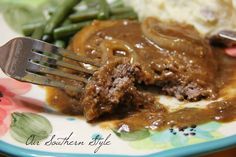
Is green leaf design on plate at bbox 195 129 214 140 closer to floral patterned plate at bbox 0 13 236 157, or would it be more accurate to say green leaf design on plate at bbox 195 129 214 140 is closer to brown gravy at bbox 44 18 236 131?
floral patterned plate at bbox 0 13 236 157

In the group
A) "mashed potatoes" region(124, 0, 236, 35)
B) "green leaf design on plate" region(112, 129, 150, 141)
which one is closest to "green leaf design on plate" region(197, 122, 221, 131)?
"green leaf design on plate" region(112, 129, 150, 141)

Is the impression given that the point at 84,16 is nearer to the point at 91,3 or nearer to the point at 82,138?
the point at 91,3

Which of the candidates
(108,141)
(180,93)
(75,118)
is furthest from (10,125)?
(180,93)

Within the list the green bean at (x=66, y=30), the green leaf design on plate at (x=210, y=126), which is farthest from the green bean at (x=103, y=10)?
the green leaf design on plate at (x=210, y=126)

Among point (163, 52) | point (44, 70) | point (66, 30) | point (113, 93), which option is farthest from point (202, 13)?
point (44, 70)

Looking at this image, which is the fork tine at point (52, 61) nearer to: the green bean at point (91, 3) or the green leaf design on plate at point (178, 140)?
the green leaf design on plate at point (178, 140)

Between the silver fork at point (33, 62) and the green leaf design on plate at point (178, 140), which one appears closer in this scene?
the green leaf design on plate at point (178, 140)
